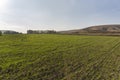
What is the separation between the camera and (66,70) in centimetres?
1459

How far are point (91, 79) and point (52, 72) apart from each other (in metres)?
3.42

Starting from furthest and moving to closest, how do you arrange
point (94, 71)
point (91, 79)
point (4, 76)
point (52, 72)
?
1. point (94, 71)
2. point (52, 72)
3. point (91, 79)
4. point (4, 76)

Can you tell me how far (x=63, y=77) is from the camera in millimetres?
12664

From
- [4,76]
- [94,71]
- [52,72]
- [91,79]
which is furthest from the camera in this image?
[94,71]

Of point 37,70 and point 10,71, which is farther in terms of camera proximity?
point 37,70

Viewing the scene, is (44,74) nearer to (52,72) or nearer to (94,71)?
Answer: (52,72)

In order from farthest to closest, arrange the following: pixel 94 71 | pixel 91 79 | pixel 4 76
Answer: pixel 94 71 → pixel 91 79 → pixel 4 76

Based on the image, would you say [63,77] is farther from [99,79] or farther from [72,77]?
[99,79]

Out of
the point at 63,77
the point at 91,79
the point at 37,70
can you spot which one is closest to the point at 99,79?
the point at 91,79

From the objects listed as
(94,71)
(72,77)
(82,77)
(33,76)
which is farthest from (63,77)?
(94,71)

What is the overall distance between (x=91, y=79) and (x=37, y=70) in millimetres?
4726

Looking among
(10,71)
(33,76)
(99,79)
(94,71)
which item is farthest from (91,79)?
(10,71)

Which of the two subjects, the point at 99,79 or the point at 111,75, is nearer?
the point at 99,79

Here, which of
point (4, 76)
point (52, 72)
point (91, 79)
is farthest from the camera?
point (52, 72)
